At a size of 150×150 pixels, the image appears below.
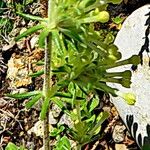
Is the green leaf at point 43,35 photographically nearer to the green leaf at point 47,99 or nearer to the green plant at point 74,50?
the green plant at point 74,50

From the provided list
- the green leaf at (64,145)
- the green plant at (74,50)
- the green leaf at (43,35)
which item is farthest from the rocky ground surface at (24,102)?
the green leaf at (43,35)

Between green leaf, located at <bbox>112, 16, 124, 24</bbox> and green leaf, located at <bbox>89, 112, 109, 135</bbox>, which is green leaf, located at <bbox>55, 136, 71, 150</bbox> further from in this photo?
green leaf, located at <bbox>112, 16, 124, 24</bbox>

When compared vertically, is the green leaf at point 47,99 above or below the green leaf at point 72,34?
below

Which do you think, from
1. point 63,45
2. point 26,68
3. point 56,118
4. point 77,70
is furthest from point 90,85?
point 26,68

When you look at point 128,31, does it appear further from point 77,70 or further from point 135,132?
point 77,70

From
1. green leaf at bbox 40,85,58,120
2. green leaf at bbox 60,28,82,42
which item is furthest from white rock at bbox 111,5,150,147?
green leaf at bbox 60,28,82,42

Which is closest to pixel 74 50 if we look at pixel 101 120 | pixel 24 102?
pixel 101 120
